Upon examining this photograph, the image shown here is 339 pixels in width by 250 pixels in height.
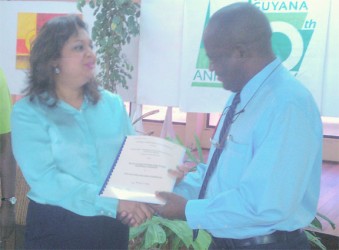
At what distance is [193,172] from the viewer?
160 cm

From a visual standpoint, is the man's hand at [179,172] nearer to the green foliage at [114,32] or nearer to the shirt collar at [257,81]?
the shirt collar at [257,81]

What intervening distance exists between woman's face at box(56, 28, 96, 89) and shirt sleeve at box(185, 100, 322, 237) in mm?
661

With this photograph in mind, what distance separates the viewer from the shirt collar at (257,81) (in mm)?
1279

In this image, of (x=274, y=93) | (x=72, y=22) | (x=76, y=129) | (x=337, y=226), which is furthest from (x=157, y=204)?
(x=337, y=226)

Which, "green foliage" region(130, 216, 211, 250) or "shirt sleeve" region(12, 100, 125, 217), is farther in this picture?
"green foliage" region(130, 216, 211, 250)

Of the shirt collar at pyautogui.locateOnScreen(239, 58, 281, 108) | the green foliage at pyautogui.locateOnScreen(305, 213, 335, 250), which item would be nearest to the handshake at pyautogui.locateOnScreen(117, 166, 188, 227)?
the shirt collar at pyautogui.locateOnScreen(239, 58, 281, 108)

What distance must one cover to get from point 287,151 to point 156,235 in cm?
135

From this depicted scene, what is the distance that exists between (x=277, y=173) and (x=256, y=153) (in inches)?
3.1

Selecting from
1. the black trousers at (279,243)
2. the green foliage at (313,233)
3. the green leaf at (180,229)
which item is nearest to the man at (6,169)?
the green leaf at (180,229)

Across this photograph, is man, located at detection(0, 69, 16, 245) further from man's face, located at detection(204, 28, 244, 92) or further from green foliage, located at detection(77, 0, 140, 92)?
man's face, located at detection(204, 28, 244, 92)

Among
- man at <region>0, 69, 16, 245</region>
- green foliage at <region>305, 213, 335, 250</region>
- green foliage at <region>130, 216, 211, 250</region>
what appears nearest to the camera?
man at <region>0, 69, 16, 245</region>

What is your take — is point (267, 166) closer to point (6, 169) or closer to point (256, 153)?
point (256, 153)

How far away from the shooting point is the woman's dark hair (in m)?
1.49

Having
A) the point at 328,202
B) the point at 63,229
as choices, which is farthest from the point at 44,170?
the point at 328,202
